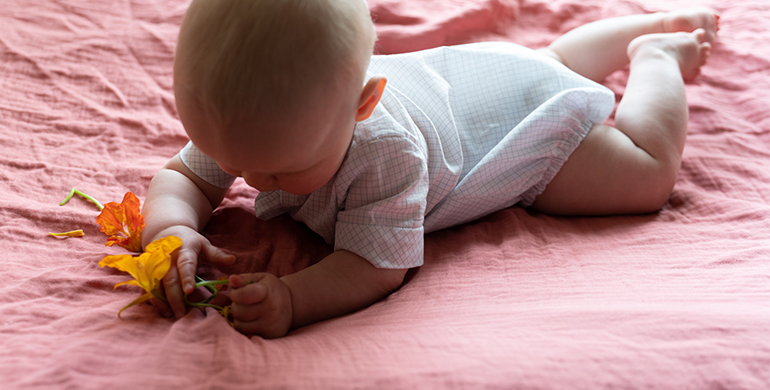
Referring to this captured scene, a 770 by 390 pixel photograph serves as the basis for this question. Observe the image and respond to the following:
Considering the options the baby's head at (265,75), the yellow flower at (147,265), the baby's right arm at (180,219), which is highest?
the baby's head at (265,75)

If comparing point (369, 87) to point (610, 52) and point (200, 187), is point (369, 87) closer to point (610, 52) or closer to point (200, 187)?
point (200, 187)

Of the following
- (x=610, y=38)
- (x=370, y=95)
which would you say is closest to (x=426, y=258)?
(x=370, y=95)

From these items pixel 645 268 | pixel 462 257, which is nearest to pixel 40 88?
pixel 462 257

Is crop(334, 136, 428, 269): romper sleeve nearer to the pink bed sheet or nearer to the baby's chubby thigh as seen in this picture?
the pink bed sheet

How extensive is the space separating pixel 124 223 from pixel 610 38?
3.51ft

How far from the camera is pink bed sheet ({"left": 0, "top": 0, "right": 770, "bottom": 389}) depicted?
0.48 meters

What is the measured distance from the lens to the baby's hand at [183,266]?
0.61 metres

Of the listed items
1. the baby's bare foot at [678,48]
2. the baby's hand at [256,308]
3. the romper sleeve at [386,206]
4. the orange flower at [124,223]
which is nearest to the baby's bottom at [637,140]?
the baby's bare foot at [678,48]

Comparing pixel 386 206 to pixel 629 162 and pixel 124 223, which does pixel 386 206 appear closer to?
pixel 124 223

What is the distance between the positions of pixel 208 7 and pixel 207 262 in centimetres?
35

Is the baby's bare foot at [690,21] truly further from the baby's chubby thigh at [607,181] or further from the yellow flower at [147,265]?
the yellow flower at [147,265]

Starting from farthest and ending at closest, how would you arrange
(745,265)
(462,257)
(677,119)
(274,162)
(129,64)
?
1. (129,64)
2. (677,119)
3. (462,257)
4. (745,265)
5. (274,162)

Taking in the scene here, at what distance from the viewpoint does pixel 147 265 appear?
61 centimetres

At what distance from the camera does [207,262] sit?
2.45ft
